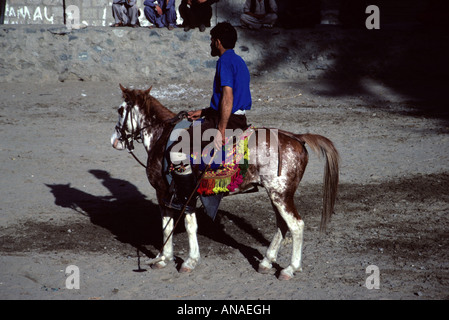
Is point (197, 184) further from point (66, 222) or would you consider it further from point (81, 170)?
point (81, 170)

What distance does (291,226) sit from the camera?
5.82m

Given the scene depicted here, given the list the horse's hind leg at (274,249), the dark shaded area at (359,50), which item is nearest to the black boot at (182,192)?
the horse's hind leg at (274,249)

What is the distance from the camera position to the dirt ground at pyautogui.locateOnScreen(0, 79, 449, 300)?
5.73 metres

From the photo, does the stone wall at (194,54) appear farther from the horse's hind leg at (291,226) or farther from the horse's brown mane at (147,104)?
the horse's hind leg at (291,226)

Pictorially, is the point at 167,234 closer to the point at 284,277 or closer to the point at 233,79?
the point at 284,277

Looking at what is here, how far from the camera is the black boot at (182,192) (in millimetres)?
5926

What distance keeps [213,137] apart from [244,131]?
0.33 m

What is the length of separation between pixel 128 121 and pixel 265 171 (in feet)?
5.57

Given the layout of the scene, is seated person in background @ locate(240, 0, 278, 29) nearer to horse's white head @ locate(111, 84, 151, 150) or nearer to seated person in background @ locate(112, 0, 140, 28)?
seated person in background @ locate(112, 0, 140, 28)

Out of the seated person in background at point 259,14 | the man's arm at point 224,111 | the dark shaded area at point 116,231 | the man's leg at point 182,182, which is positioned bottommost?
the dark shaded area at point 116,231

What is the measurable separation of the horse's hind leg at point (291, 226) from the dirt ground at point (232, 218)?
0.44 feet

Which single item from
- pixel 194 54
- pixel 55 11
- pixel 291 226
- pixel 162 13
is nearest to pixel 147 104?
pixel 291 226

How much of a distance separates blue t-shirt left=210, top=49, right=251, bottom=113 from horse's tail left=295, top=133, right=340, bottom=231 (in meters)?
0.72
